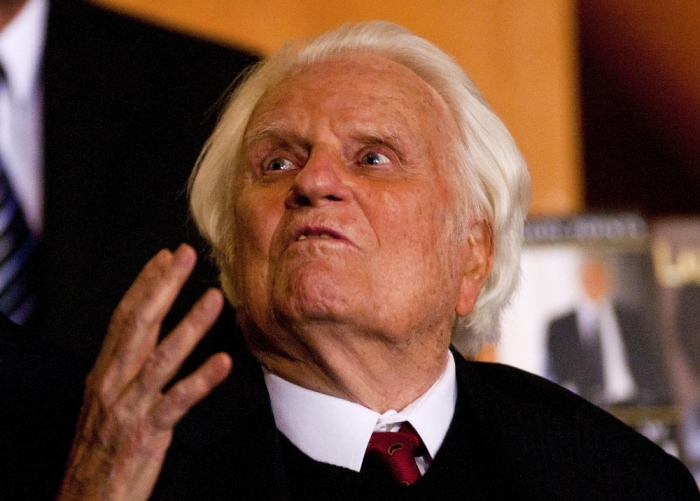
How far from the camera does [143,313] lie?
1034 millimetres

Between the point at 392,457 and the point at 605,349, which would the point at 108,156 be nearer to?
the point at 392,457

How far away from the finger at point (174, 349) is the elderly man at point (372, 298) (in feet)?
0.77

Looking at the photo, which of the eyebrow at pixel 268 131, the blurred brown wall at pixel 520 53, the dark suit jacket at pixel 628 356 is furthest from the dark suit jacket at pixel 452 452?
the blurred brown wall at pixel 520 53

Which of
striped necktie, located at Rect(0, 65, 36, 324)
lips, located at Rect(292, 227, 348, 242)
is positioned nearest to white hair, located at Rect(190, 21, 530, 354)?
lips, located at Rect(292, 227, 348, 242)

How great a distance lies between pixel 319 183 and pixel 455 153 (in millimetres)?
279

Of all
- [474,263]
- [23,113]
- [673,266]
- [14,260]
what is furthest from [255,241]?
[673,266]

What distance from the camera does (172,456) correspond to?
129 centimetres

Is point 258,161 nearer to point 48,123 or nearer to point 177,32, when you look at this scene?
point 48,123

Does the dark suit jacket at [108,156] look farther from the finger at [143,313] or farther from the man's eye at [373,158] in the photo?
the finger at [143,313]

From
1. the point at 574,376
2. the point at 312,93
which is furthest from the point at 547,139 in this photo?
the point at 312,93

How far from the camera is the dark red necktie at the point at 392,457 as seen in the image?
4.60ft

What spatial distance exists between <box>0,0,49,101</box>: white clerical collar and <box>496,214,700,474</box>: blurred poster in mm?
1076

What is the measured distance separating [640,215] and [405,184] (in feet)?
3.13

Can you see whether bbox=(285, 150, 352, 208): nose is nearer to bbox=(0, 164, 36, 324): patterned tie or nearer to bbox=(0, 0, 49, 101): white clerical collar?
bbox=(0, 164, 36, 324): patterned tie
